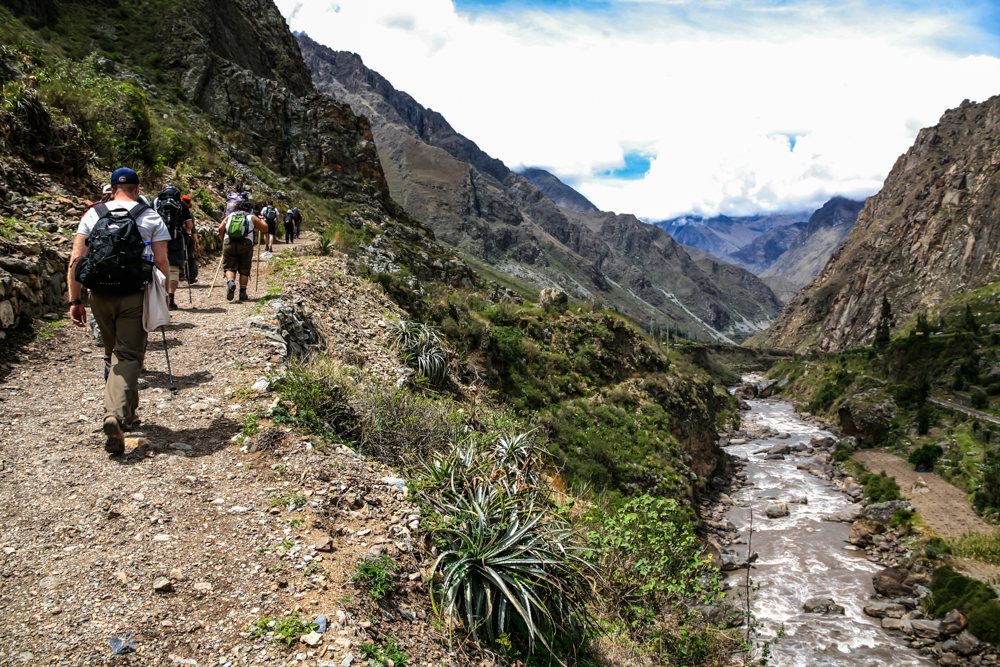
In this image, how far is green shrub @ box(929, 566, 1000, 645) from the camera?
24172 millimetres

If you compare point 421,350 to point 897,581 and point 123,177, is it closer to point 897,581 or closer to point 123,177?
point 123,177

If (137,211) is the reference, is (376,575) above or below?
below

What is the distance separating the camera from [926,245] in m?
131

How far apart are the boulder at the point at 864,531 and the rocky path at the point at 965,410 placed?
34.6 m

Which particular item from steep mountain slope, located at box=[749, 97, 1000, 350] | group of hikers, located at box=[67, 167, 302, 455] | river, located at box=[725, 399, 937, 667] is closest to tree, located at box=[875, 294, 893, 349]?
steep mountain slope, located at box=[749, 97, 1000, 350]

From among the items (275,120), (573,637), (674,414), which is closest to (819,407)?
(674,414)

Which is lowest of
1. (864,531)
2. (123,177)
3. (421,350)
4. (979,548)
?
(864,531)

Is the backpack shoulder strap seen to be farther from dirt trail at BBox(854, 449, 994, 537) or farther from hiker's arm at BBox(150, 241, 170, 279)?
dirt trail at BBox(854, 449, 994, 537)

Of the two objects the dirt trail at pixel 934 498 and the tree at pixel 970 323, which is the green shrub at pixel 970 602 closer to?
the dirt trail at pixel 934 498

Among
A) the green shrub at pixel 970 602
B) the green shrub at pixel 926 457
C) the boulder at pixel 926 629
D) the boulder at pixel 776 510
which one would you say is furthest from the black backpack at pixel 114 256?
the green shrub at pixel 926 457

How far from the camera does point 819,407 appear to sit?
265ft

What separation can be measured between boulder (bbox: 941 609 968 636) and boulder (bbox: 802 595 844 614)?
4.56m

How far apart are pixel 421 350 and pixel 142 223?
678 cm

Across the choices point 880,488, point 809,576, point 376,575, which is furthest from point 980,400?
point 376,575
